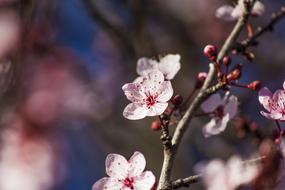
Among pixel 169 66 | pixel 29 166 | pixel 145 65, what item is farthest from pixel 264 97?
pixel 29 166

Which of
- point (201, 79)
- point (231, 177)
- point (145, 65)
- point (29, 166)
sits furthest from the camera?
point (29, 166)

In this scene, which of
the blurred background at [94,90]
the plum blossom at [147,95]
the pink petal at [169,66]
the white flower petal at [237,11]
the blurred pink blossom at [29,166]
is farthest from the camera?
the blurred pink blossom at [29,166]

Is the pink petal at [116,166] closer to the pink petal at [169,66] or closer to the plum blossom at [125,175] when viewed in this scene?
the plum blossom at [125,175]

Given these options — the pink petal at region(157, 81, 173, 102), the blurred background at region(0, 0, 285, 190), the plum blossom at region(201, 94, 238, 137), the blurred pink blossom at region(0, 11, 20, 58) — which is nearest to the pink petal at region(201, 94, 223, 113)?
the plum blossom at region(201, 94, 238, 137)

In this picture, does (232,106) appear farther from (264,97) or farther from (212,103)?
(264,97)

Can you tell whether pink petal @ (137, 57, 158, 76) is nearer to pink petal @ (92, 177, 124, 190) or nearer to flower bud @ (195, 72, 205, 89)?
flower bud @ (195, 72, 205, 89)

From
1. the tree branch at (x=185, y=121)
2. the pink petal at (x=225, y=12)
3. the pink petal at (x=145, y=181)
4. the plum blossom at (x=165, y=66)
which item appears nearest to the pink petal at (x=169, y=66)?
the plum blossom at (x=165, y=66)
